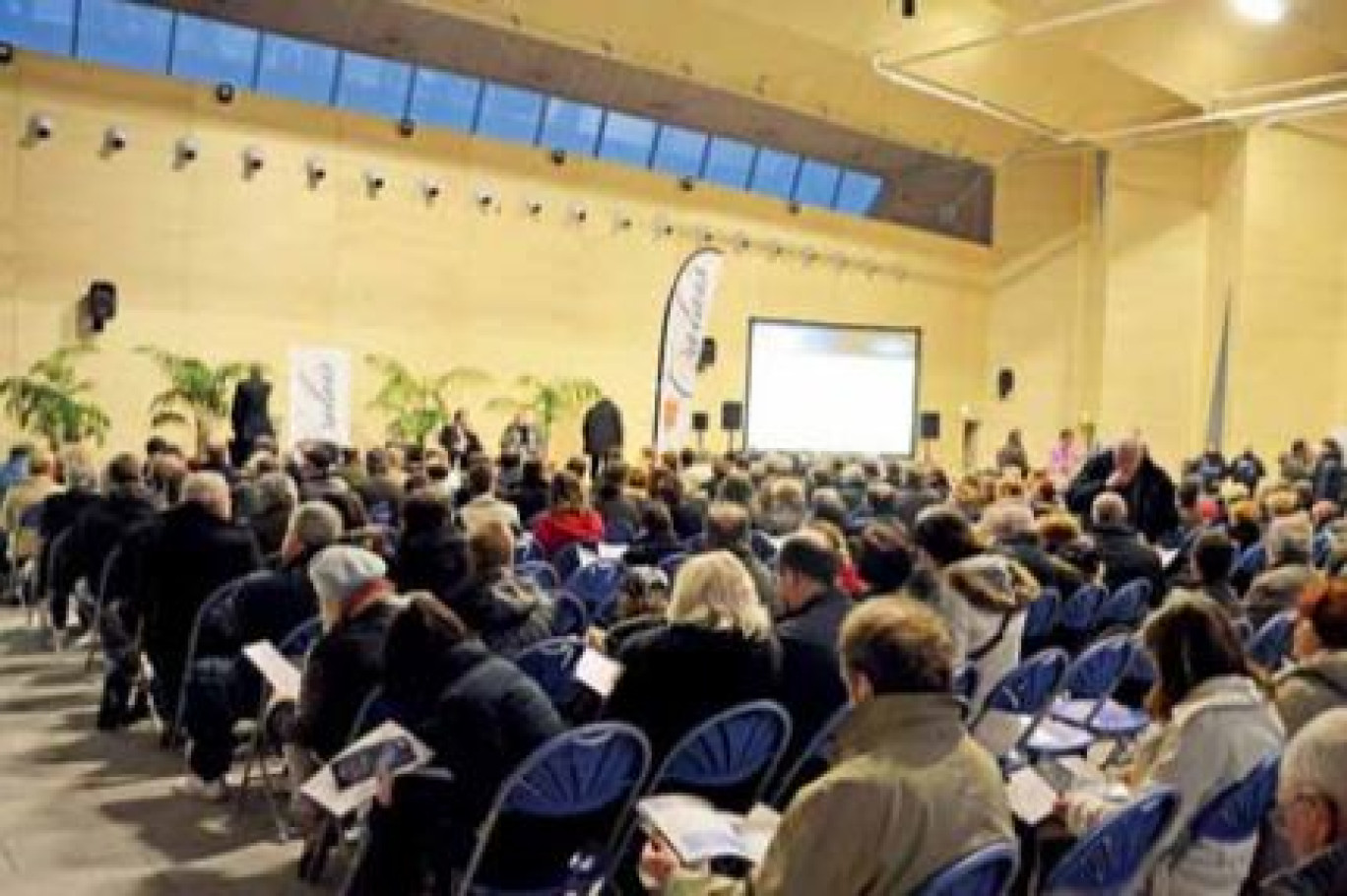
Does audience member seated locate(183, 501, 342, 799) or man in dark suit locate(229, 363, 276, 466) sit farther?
man in dark suit locate(229, 363, 276, 466)

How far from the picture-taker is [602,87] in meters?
18.1

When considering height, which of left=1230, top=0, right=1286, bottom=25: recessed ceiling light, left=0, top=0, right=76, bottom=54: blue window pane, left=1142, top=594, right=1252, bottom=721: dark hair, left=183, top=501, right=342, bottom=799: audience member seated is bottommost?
left=183, top=501, right=342, bottom=799: audience member seated

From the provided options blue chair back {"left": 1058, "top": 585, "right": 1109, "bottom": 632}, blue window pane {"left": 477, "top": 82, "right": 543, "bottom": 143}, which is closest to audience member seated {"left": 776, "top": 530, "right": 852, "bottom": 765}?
blue chair back {"left": 1058, "top": 585, "right": 1109, "bottom": 632}

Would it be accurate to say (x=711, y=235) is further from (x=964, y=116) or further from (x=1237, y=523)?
(x=1237, y=523)

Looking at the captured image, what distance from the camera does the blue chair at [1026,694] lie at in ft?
15.1

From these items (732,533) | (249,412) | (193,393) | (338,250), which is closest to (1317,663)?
(732,533)

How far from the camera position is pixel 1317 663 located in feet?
11.9

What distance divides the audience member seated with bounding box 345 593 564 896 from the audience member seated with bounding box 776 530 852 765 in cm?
73

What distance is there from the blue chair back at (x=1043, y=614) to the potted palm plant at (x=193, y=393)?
32.7 ft

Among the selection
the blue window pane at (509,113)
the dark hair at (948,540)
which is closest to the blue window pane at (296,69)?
the blue window pane at (509,113)

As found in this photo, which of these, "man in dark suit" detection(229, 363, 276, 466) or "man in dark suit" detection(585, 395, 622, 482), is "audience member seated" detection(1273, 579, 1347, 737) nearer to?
"man in dark suit" detection(229, 363, 276, 466)

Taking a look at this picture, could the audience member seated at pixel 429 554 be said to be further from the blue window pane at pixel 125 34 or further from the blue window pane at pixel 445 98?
the blue window pane at pixel 445 98

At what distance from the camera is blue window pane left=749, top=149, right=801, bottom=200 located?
20.3 metres

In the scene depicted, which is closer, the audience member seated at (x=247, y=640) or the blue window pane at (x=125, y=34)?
the audience member seated at (x=247, y=640)
